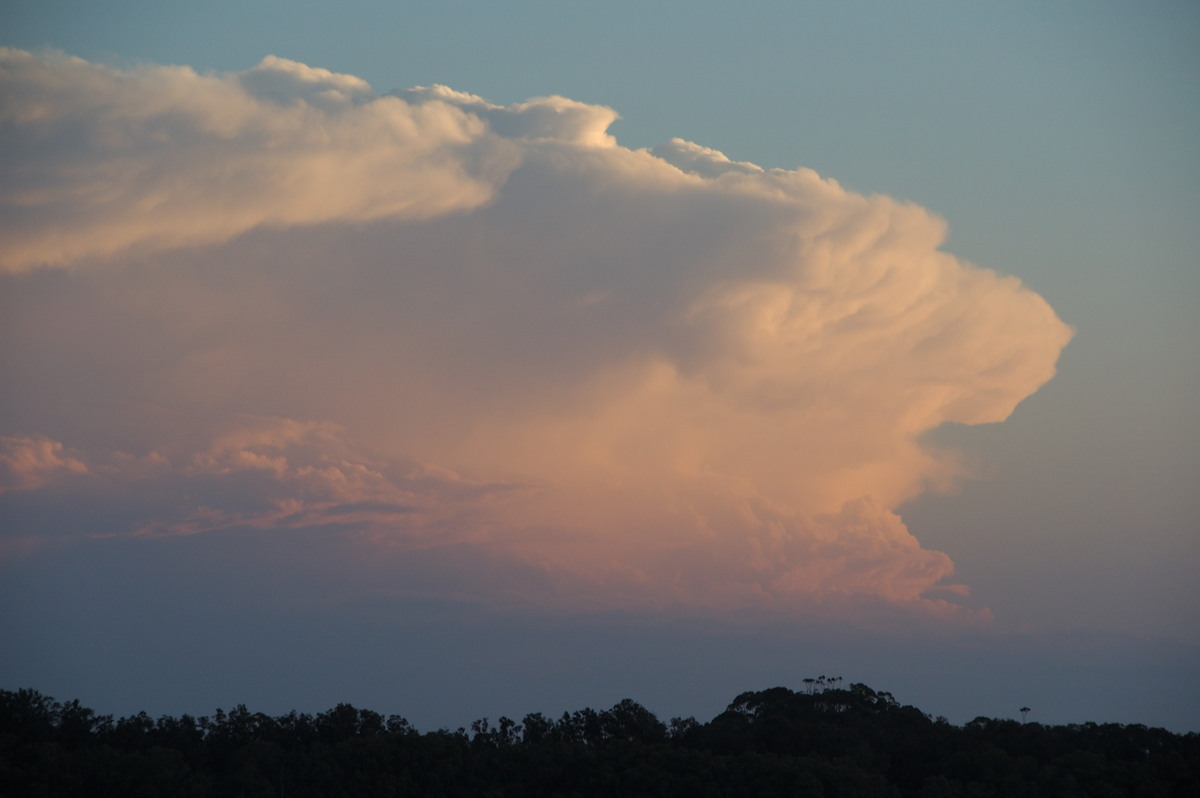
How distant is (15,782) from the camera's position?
219ft

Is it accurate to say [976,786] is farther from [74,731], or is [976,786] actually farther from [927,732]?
[74,731]

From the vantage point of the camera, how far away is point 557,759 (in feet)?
259

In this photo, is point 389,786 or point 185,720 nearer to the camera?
point 389,786

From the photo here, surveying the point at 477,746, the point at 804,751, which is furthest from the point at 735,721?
the point at 477,746

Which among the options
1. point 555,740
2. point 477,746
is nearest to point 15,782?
point 477,746

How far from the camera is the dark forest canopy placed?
72250 millimetres

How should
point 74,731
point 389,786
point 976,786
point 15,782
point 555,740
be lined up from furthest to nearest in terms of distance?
point 555,740
point 74,731
point 976,786
point 389,786
point 15,782

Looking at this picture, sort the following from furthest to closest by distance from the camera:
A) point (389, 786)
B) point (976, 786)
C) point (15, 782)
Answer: point (976, 786)
point (389, 786)
point (15, 782)

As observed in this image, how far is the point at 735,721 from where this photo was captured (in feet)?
334

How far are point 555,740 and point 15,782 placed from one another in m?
43.7

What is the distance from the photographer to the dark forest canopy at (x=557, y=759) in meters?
72.2

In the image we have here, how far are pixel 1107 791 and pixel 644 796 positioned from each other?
3199cm

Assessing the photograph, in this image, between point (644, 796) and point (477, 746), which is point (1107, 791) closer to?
point (644, 796)

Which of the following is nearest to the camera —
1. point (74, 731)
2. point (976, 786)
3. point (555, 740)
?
point (976, 786)
